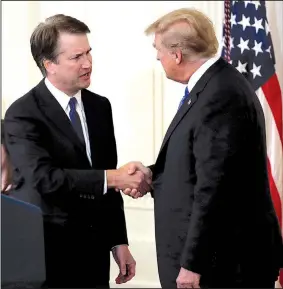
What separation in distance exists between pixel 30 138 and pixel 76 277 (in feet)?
1.61

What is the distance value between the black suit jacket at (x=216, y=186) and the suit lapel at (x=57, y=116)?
0.30 m

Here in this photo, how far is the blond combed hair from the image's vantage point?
170 cm

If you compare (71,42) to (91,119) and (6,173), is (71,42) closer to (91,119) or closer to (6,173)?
(91,119)

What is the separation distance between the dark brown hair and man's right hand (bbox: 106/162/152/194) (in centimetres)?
41

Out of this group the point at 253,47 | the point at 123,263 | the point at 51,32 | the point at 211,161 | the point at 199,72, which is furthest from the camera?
the point at 253,47

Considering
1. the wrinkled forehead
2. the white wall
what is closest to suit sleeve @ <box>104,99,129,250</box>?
the wrinkled forehead

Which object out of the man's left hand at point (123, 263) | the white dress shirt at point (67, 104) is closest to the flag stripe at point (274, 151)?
the man's left hand at point (123, 263)

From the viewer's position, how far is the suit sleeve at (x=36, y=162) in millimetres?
1889

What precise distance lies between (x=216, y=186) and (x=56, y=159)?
0.55 m

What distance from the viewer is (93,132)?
6.56 ft

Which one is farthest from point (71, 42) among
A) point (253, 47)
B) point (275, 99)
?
point (275, 99)

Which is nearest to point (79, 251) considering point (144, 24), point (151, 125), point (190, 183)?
point (190, 183)

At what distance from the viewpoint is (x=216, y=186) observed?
162 cm

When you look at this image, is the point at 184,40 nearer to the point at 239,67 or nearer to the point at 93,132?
the point at 93,132
